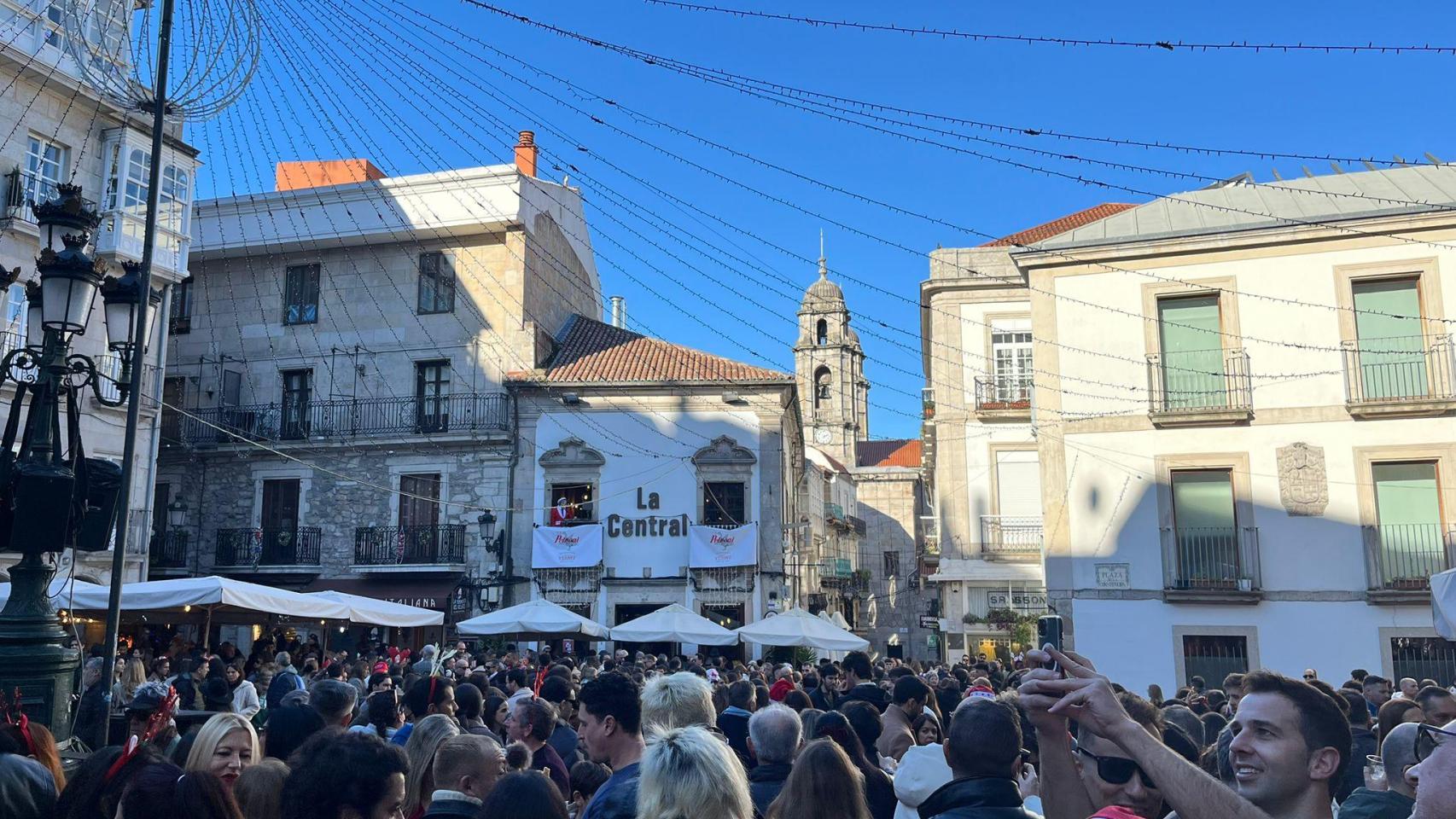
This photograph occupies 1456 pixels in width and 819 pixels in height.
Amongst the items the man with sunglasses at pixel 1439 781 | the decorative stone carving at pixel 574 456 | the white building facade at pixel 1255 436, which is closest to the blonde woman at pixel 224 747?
the man with sunglasses at pixel 1439 781

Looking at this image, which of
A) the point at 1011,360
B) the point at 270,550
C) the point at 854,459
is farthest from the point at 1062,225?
the point at 854,459

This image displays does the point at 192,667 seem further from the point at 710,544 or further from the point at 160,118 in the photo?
the point at 710,544

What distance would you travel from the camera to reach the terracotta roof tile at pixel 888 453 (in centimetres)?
6738

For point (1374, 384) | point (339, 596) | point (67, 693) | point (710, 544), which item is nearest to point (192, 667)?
point (339, 596)

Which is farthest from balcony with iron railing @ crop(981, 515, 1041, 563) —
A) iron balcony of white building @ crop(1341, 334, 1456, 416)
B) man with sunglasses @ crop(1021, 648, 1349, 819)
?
man with sunglasses @ crop(1021, 648, 1349, 819)

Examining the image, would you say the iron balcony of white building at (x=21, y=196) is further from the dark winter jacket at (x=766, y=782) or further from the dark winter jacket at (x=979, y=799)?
the dark winter jacket at (x=979, y=799)

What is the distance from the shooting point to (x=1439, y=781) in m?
2.20

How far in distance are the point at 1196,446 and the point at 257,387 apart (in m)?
22.6

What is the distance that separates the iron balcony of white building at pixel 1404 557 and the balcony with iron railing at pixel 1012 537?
771 cm

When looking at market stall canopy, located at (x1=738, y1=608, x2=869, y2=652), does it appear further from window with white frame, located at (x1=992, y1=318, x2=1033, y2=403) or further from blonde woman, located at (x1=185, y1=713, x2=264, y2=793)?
blonde woman, located at (x1=185, y1=713, x2=264, y2=793)

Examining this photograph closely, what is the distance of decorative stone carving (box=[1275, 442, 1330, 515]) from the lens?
54.0 ft

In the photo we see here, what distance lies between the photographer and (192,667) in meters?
14.2

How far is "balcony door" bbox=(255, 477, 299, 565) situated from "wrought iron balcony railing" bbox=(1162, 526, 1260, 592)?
66.4ft

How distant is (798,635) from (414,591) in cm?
1180
